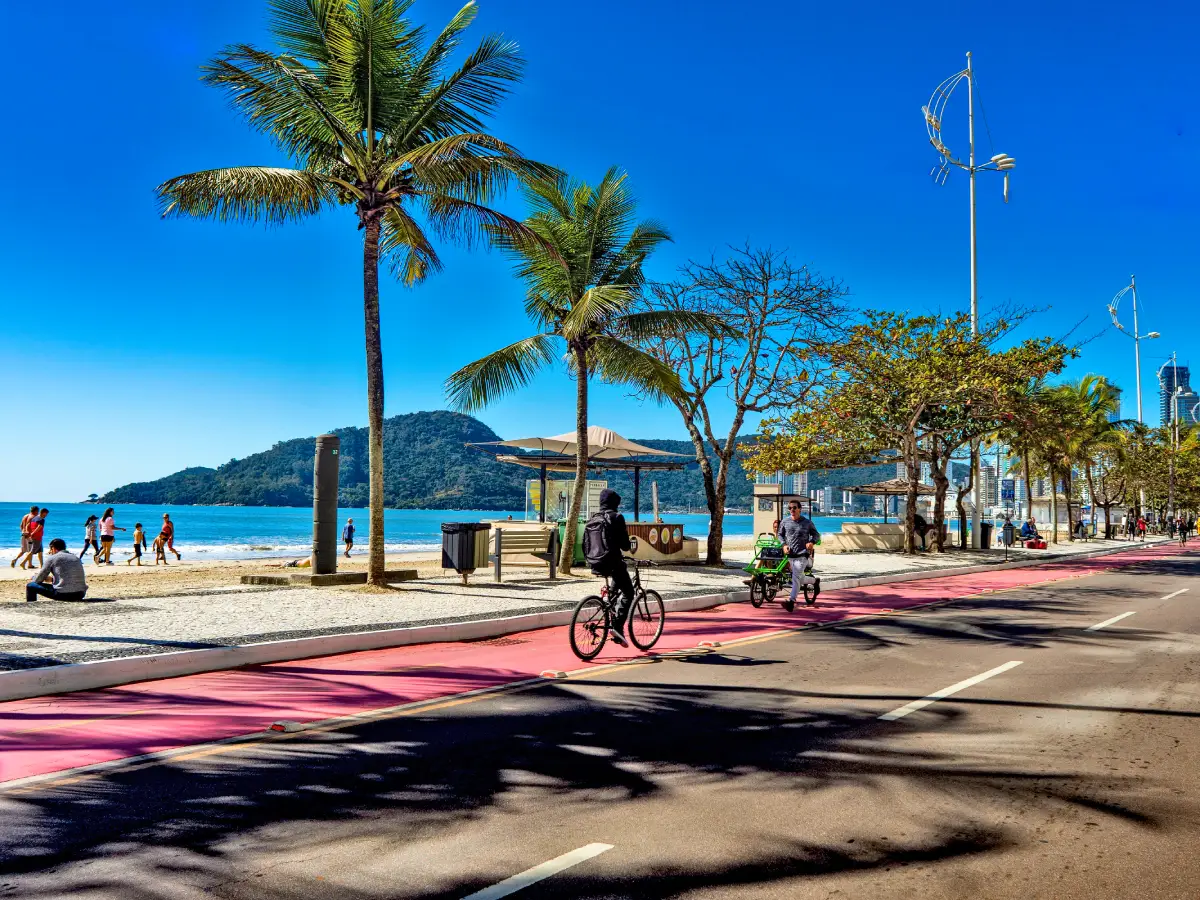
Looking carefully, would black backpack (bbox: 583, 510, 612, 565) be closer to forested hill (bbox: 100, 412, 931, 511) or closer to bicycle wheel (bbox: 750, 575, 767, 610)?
A: bicycle wheel (bbox: 750, 575, 767, 610)

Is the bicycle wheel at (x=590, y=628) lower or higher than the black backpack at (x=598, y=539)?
lower

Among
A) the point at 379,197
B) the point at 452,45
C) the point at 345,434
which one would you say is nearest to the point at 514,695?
the point at 379,197

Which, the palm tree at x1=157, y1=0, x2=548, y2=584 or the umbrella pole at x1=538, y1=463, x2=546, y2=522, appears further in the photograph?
the umbrella pole at x1=538, y1=463, x2=546, y2=522

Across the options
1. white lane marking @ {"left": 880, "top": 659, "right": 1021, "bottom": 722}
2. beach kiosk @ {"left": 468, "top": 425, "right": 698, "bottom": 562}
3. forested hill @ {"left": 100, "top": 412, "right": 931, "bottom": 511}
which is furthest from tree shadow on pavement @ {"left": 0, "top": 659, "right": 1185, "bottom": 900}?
forested hill @ {"left": 100, "top": 412, "right": 931, "bottom": 511}

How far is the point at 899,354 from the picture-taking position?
30.1 m

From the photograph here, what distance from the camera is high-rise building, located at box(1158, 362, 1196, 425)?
72.7 metres

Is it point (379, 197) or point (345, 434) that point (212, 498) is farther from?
point (379, 197)

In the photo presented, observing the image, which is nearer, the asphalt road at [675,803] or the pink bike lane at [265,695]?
the asphalt road at [675,803]

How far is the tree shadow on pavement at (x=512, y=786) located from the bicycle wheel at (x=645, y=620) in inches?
108

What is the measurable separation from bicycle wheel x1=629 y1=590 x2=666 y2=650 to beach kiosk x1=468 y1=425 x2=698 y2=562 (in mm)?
12117

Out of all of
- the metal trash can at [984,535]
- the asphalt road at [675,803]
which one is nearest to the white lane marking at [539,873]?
the asphalt road at [675,803]

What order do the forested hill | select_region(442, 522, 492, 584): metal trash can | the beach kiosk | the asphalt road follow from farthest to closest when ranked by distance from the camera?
the forested hill
the beach kiosk
select_region(442, 522, 492, 584): metal trash can
the asphalt road

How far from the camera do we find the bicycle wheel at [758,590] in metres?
15.5

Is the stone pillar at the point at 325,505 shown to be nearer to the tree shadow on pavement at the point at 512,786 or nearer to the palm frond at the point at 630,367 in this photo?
the palm frond at the point at 630,367
